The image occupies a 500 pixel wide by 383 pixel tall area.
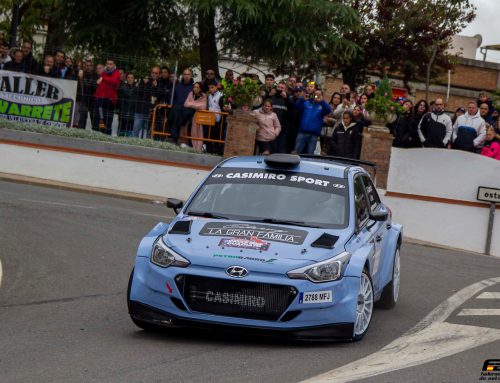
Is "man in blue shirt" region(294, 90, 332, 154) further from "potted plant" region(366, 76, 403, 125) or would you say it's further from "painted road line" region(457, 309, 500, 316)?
"painted road line" region(457, 309, 500, 316)

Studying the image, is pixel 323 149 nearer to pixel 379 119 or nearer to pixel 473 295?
pixel 379 119

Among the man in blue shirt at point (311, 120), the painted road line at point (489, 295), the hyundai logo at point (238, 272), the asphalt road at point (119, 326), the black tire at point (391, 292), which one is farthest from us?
the man in blue shirt at point (311, 120)

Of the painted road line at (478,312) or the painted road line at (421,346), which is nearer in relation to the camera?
the painted road line at (421,346)

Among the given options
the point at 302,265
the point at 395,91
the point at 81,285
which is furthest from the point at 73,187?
the point at 395,91

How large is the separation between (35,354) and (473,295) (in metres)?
7.07

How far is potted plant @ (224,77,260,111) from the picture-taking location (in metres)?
22.9

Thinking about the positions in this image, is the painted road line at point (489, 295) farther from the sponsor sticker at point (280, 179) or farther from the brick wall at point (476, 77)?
the brick wall at point (476, 77)

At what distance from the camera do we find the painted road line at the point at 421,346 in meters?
8.15

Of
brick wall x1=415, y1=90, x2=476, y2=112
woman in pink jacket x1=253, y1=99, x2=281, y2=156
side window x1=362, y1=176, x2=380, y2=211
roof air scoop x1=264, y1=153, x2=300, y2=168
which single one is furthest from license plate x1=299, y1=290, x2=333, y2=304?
brick wall x1=415, y1=90, x2=476, y2=112

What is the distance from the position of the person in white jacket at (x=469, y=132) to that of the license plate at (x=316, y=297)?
46.8 feet

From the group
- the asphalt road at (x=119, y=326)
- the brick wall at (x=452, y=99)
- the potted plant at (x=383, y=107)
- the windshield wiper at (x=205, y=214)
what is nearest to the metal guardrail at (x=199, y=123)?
the potted plant at (x=383, y=107)

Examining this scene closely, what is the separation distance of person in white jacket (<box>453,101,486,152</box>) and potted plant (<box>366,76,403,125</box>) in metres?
1.29

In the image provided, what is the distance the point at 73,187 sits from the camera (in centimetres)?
2291

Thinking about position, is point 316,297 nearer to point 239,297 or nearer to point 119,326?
point 239,297
